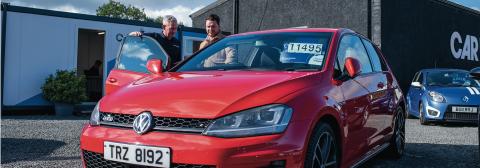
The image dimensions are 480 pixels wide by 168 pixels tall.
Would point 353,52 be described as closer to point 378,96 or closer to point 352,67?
point 378,96

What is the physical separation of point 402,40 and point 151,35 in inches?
502

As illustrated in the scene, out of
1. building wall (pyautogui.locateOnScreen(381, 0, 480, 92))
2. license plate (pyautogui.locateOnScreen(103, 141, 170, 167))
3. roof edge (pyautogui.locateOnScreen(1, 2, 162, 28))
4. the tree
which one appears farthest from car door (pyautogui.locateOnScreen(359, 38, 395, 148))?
the tree

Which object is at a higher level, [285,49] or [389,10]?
[389,10]

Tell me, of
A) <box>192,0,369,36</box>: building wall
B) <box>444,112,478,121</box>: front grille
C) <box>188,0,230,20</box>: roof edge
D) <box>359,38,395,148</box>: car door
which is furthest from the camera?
<box>188,0,230,20</box>: roof edge

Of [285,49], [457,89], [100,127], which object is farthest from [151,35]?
[457,89]

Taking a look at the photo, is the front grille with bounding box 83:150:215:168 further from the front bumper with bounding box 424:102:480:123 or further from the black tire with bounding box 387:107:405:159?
the front bumper with bounding box 424:102:480:123

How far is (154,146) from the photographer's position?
280cm

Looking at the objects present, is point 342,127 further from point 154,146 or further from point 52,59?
point 52,59

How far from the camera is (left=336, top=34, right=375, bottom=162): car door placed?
371cm

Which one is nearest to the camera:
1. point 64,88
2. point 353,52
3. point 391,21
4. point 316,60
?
point 316,60

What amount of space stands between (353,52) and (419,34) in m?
14.4

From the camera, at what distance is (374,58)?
524 centimetres

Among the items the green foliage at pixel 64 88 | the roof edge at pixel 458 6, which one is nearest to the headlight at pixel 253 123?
the green foliage at pixel 64 88

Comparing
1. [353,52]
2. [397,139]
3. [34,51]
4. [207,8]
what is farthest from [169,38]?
[207,8]
